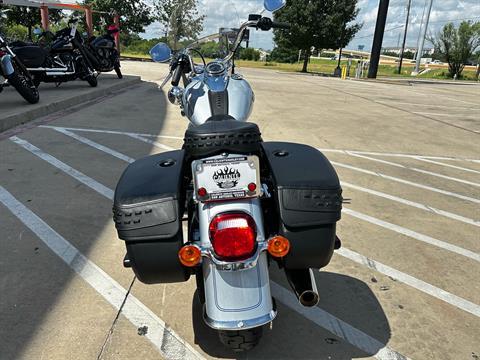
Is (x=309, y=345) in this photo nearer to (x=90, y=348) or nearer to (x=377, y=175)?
(x=90, y=348)

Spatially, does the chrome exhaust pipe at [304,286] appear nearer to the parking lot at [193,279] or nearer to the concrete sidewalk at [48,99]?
the parking lot at [193,279]

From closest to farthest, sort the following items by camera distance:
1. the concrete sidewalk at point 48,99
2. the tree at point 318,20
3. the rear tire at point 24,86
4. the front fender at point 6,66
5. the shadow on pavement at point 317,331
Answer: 1. the shadow on pavement at point 317,331
2. the concrete sidewalk at point 48,99
3. the front fender at point 6,66
4. the rear tire at point 24,86
5. the tree at point 318,20

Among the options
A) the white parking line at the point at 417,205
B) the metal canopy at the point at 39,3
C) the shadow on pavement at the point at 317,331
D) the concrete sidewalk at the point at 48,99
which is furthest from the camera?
the metal canopy at the point at 39,3

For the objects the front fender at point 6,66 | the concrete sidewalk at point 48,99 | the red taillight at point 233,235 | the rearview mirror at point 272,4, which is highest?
the rearview mirror at point 272,4

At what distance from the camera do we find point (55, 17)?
3672 cm

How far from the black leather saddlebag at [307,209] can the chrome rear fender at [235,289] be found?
0.40ft

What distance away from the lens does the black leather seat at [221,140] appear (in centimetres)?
171

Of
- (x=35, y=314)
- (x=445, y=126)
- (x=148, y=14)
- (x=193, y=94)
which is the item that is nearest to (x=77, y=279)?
(x=35, y=314)

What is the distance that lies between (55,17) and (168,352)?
136ft

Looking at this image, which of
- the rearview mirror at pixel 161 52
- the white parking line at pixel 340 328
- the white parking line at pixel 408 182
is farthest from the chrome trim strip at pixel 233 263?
the white parking line at pixel 408 182

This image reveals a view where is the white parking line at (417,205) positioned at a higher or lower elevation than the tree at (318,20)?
lower

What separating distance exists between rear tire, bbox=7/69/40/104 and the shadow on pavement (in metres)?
6.29

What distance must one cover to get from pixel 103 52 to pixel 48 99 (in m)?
3.60

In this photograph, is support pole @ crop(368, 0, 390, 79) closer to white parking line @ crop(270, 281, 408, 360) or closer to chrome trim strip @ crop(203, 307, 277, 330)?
white parking line @ crop(270, 281, 408, 360)
